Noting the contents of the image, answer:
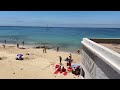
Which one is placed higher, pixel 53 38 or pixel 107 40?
pixel 107 40

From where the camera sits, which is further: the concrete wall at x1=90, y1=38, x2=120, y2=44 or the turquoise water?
the turquoise water

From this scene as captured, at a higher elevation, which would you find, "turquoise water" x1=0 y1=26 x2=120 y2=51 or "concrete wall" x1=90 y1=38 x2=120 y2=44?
"concrete wall" x1=90 y1=38 x2=120 y2=44

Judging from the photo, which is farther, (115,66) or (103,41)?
(103,41)

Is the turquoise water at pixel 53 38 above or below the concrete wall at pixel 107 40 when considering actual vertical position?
below

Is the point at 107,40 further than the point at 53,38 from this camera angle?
No

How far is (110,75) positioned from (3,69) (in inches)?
721

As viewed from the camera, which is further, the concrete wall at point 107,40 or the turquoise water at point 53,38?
the turquoise water at point 53,38

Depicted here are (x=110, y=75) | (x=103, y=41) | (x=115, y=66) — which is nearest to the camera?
(x=115, y=66)
